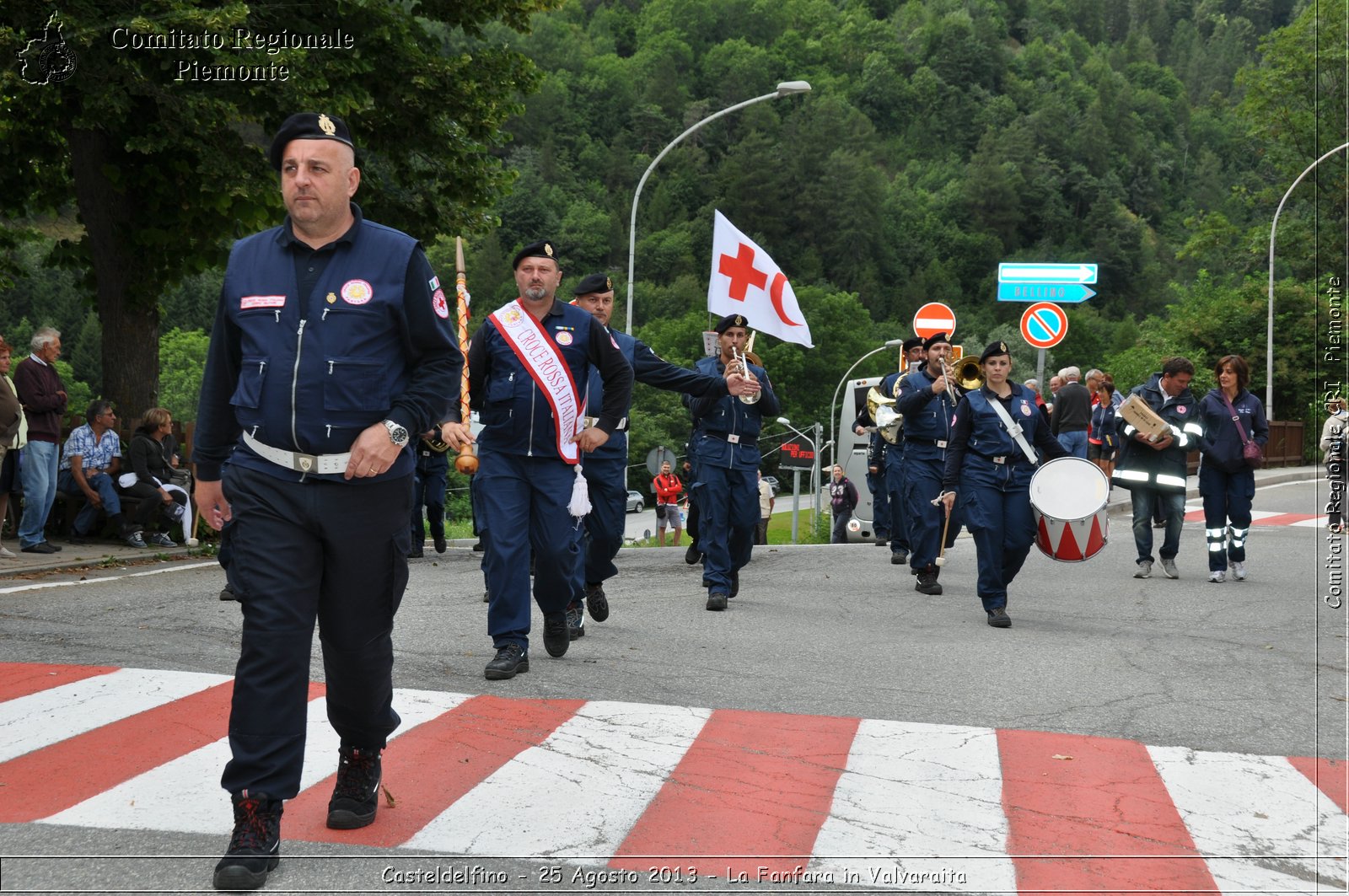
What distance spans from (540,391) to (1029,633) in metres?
4.06

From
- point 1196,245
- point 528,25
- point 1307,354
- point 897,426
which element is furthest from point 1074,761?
point 1196,245

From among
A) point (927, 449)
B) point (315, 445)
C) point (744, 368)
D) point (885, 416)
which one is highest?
point (744, 368)

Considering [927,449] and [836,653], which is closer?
[836,653]

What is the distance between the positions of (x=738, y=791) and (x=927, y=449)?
312 inches

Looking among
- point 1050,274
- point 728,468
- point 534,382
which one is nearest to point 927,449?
point 728,468

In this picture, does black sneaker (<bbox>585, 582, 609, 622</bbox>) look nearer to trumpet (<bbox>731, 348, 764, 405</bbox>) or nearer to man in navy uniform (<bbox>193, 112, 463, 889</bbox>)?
trumpet (<bbox>731, 348, 764, 405</bbox>)

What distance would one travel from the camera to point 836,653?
340 inches

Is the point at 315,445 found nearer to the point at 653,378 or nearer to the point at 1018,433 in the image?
the point at 653,378

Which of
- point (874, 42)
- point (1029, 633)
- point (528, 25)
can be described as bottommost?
point (1029, 633)

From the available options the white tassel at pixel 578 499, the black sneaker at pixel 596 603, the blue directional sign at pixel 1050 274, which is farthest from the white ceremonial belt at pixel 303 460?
the blue directional sign at pixel 1050 274

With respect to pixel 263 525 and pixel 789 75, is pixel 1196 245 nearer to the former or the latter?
pixel 263 525

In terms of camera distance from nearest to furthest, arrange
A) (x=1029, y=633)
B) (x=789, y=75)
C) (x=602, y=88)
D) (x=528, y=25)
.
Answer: (x=1029, y=633)
(x=528, y=25)
(x=602, y=88)
(x=789, y=75)

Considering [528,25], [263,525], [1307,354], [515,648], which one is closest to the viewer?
[263,525]

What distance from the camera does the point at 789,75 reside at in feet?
489
